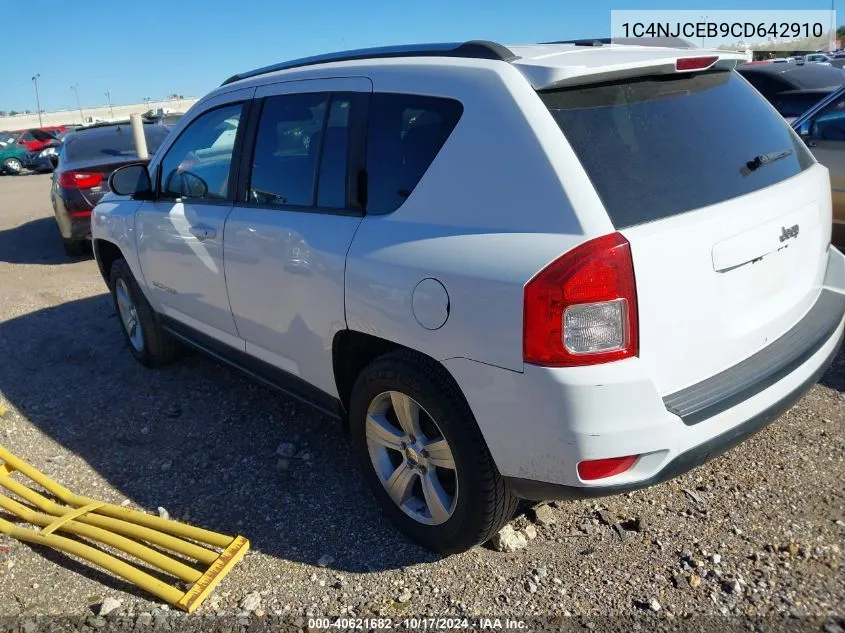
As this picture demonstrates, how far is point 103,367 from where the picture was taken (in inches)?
208

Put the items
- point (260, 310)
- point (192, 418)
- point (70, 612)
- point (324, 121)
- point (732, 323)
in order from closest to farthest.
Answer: point (732, 323) < point (70, 612) < point (324, 121) < point (260, 310) < point (192, 418)

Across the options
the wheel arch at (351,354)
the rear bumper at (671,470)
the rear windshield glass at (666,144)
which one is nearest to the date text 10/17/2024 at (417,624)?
the rear bumper at (671,470)

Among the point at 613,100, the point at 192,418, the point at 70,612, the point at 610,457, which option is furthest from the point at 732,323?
the point at 192,418

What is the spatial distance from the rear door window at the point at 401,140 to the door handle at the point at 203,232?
1.19m

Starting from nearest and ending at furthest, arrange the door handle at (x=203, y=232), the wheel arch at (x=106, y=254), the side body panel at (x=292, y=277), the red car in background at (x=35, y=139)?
1. the side body panel at (x=292, y=277)
2. the door handle at (x=203, y=232)
3. the wheel arch at (x=106, y=254)
4. the red car in background at (x=35, y=139)

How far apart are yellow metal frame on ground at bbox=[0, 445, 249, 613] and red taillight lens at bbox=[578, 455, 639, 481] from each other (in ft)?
4.89

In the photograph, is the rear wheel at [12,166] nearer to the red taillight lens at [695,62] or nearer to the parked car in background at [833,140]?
the parked car in background at [833,140]

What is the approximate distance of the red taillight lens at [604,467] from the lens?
226 cm

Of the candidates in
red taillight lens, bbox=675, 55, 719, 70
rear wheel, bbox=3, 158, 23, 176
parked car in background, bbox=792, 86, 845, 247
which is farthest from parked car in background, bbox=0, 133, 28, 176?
red taillight lens, bbox=675, 55, 719, 70

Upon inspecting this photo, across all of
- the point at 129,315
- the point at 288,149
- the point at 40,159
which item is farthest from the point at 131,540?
the point at 40,159

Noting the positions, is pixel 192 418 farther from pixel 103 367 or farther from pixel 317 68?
pixel 317 68

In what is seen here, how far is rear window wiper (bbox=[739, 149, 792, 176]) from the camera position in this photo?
258cm

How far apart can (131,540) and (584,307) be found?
7.22 ft

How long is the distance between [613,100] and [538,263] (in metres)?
0.70
